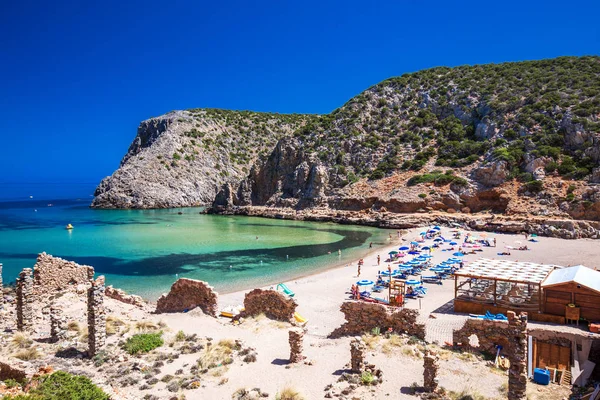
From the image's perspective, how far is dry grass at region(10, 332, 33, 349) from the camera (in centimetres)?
1133

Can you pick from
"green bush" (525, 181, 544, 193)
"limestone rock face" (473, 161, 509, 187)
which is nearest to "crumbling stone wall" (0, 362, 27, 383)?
"green bush" (525, 181, 544, 193)

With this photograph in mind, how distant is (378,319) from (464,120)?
55300 mm

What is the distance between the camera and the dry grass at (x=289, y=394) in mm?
8430

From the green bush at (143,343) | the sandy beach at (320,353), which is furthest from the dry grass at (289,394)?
the green bush at (143,343)

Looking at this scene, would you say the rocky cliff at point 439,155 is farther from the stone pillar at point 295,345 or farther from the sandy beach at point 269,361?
the stone pillar at point 295,345

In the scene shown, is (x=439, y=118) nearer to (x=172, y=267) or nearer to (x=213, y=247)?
(x=213, y=247)

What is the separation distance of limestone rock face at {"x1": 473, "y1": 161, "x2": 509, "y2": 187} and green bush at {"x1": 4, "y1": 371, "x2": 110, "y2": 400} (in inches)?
1823

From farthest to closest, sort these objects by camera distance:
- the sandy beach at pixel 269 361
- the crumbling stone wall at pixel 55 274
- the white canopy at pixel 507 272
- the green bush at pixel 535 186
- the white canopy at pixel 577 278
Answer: the green bush at pixel 535 186 → the crumbling stone wall at pixel 55 274 → the white canopy at pixel 507 272 → the white canopy at pixel 577 278 → the sandy beach at pixel 269 361

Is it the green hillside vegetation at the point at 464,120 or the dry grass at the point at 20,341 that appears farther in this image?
the green hillside vegetation at the point at 464,120

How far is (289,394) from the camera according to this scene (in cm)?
851

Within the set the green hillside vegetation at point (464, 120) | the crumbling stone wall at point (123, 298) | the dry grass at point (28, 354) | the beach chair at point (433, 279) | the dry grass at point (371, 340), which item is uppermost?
the green hillside vegetation at point (464, 120)

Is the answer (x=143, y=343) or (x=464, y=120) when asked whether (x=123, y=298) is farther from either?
(x=464, y=120)

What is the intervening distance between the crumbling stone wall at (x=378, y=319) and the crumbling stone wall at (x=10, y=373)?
8119 millimetres

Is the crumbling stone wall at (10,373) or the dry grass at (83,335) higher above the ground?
the crumbling stone wall at (10,373)
